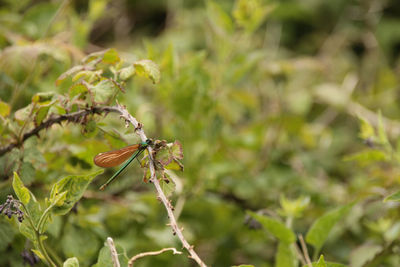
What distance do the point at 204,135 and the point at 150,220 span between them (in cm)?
32

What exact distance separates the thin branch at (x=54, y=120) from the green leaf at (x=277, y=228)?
1.25 ft

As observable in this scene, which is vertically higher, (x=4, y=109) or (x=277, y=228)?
(x=4, y=109)

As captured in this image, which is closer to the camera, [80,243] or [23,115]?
[23,115]

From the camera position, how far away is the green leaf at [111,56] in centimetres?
92

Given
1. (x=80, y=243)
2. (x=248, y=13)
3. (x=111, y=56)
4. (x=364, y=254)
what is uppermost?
(x=248, y=13)

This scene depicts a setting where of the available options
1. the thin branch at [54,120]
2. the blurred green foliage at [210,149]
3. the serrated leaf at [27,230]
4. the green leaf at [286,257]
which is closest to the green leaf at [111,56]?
the blurred green foliage at [210,149]

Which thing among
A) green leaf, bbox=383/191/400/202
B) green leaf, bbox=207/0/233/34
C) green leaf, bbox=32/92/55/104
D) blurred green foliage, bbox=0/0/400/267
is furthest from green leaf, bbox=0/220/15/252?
green leaf, bbox=207/0/233/34

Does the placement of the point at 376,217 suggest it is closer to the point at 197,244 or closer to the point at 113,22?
the point at 197,244

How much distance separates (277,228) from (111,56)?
507 mm

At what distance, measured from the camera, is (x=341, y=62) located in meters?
2.44

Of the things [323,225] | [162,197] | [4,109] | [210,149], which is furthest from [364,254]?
[4,109]

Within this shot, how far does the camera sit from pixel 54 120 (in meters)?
0.88

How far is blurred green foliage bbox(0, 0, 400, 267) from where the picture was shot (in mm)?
932

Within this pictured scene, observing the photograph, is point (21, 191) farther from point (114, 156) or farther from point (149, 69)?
point (149, 69)
